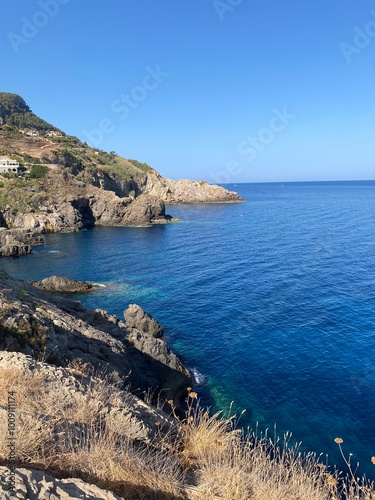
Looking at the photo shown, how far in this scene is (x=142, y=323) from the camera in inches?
1125

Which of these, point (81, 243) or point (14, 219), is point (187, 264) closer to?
point (81, 243)

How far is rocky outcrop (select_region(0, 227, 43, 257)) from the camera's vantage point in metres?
58.1

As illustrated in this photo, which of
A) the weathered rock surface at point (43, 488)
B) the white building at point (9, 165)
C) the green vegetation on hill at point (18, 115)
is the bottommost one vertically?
the weathered rock surface at point (43, 488)

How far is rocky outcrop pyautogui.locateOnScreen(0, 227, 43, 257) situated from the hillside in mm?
76

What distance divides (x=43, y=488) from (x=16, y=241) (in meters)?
65.7

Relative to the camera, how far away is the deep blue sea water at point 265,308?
2077cm

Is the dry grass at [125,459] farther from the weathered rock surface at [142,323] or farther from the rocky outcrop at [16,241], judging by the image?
the rocky outcrop at [16,241]

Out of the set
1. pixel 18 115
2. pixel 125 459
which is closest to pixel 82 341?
pixel 125 459

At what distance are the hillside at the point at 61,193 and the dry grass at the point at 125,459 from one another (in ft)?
190

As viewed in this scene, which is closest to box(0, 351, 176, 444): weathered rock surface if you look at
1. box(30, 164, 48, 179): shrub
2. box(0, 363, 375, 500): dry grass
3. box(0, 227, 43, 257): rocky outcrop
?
box(0, 363, 375, 500): dry grass

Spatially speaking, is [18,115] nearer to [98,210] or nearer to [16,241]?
[98,210]

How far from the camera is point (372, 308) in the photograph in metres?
33.0

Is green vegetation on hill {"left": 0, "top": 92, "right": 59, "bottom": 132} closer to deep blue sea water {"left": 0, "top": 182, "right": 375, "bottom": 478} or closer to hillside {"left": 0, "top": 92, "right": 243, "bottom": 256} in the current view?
hillside {"left": 0, "top": 92, "right": 243, "bottom": 256}

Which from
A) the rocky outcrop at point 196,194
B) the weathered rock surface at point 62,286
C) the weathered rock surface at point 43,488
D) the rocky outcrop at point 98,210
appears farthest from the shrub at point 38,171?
the weathered rock surface at point 43,488
